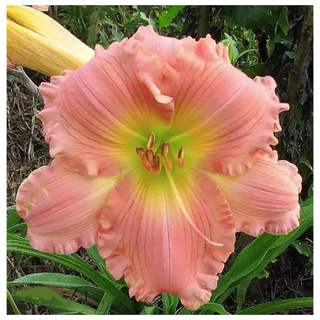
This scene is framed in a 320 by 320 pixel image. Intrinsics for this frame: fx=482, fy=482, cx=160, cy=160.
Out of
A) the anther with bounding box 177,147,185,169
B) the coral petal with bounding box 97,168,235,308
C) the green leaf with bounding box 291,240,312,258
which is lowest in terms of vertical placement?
the green leaf with bounding box 291,240,312,258

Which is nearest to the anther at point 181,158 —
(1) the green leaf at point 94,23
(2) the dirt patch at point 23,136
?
(1) the green leaf at point 94,23

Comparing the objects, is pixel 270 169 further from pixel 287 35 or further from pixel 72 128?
pixel 287 35

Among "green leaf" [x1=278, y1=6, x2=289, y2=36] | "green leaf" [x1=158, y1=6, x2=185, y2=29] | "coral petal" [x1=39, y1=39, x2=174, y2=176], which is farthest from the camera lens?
"green leaf" [x1=158, y1=6, x2=185, y2=29]

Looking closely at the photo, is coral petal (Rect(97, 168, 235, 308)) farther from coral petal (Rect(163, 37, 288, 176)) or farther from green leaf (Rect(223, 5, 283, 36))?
green leaf (Rect(223, 5, 283, 36))

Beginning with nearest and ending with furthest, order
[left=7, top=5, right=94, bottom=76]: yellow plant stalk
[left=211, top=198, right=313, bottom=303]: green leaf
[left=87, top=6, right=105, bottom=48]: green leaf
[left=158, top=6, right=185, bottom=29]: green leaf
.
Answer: [left=7, top=5, right=94, bottom=76]: yellow plant stalk → [left=211, top=198, right=313, bottom=303]: green leaf → [left=158, top=6, right=185, bottom=29]: green leaf → [left=87, top=6, right=105, bottom=48]: green leaf

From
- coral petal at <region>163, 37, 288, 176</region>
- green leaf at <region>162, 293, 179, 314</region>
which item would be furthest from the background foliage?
coral petal at <region>163, 37, 288, 176</region>

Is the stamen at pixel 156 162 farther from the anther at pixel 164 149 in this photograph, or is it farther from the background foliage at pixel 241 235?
the background foliage at pixel 241 235
